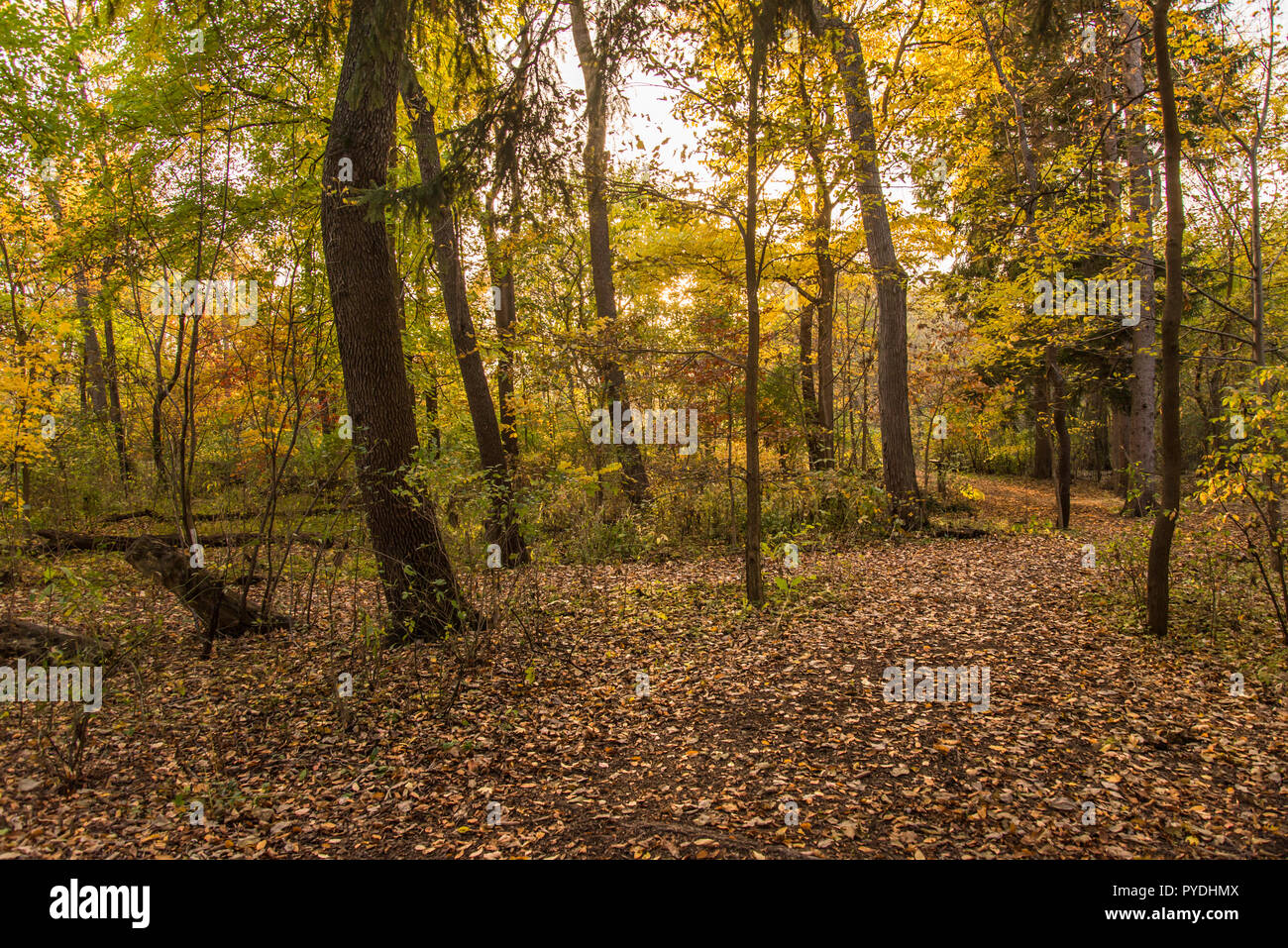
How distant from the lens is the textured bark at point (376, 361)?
16.1ft

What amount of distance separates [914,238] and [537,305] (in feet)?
26.3

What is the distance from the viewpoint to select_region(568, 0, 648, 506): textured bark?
5027 millimetres

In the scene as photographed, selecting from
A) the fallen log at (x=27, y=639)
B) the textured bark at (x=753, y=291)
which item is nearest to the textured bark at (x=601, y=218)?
the textured bark at (x=753, y=291)

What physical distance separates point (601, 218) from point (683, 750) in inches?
366

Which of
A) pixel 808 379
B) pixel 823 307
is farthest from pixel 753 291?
pixel 808 379

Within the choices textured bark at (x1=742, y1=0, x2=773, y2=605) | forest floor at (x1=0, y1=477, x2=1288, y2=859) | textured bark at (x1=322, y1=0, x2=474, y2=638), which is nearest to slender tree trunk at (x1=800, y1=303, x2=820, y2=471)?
textured bark at (x1=742, y1=0, x2=773, y2=605)

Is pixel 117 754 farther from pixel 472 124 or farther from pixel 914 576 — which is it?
pixel 914 576

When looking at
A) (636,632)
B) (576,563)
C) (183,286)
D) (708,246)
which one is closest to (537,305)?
(708,246)

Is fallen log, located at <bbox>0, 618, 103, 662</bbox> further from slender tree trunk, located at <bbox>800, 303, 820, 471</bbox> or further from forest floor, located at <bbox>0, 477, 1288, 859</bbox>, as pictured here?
slender tree trunk, located at <bbox>800, 303, 820, 471</bbox>

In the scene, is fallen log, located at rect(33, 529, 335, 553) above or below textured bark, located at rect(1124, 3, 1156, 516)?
below

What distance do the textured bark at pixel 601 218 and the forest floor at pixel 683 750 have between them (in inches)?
131

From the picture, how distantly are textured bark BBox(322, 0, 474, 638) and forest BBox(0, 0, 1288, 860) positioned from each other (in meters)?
0.03

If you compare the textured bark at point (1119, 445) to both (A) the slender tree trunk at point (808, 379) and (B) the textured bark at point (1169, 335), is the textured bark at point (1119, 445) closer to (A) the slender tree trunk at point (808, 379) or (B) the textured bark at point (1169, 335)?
(A) the slender tree trunk at point (808, 379)

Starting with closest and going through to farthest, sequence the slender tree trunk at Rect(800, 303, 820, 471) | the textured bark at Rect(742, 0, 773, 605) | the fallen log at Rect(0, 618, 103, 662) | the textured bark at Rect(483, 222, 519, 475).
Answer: the fallen log at Rect(0, 618, 103, 662)
the textured bark at Rect(742, 0, 773, 605)
the textured bark at Rect(483, 222, 519, 475)
the slender tree trunk at Rect(800, 303, 820, 471)
